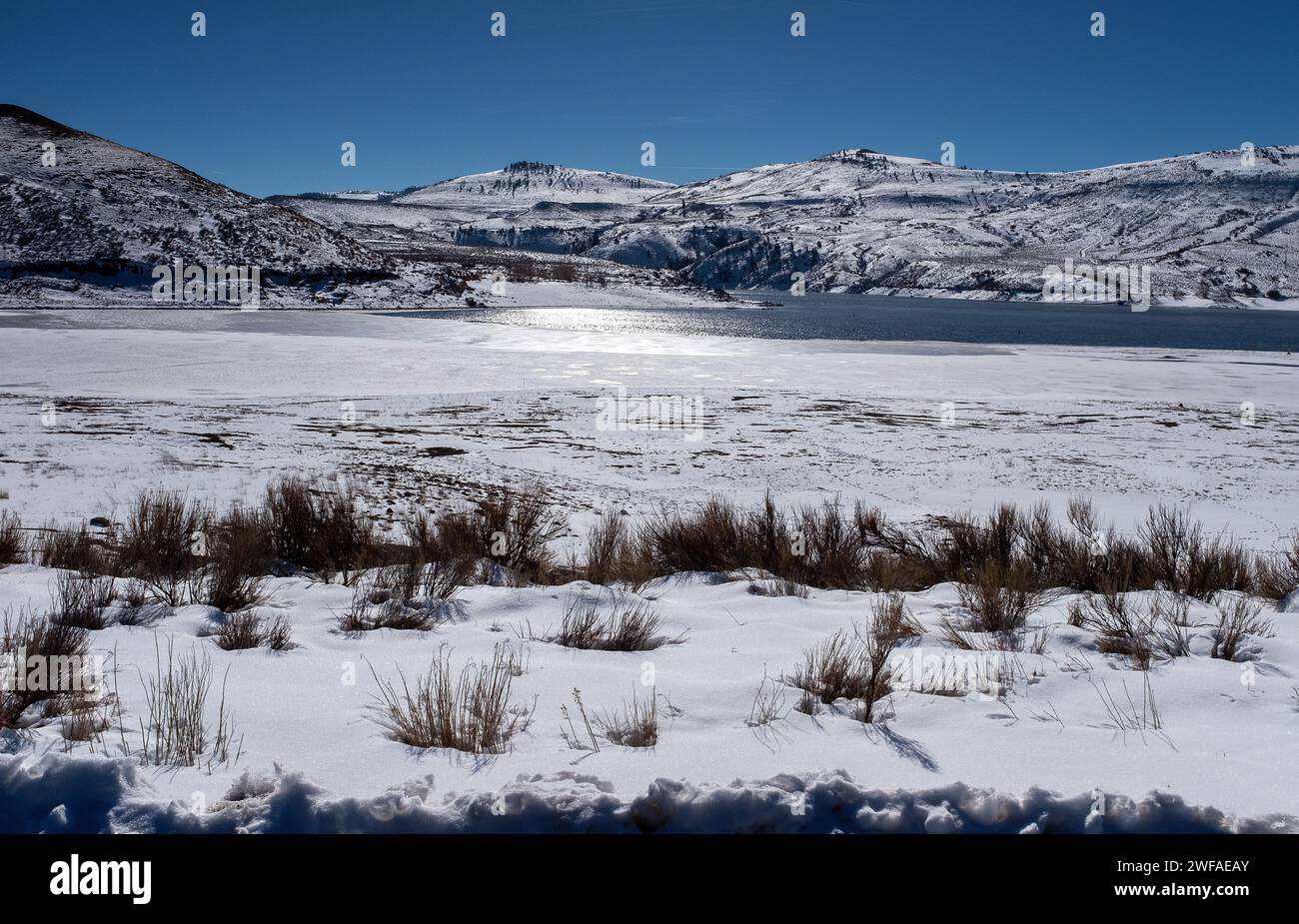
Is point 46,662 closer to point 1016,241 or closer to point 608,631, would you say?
point 608,631

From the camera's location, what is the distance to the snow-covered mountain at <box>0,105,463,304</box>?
1618 inches

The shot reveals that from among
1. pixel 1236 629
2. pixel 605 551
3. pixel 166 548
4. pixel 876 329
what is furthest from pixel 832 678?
pixel 876 329

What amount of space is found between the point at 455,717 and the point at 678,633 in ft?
5.57

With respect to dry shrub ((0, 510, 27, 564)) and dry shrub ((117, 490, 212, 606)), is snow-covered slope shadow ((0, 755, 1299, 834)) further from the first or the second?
dry shrub ((0, 510, 27, 564))

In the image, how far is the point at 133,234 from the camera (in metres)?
45.5

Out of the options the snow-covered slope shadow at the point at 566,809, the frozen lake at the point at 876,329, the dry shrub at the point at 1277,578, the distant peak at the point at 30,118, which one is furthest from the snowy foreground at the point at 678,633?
the distant peak at the point at 30,118

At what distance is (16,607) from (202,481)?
13.9 feet

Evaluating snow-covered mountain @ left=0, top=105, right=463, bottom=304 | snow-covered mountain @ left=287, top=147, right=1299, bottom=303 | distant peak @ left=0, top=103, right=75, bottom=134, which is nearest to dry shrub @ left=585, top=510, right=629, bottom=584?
snow-covered mountain @ left=0, top=105, right=463, bottom=304

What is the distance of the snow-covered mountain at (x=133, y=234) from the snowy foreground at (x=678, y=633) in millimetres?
26286

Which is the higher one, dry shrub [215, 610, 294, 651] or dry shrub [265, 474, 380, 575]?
dry shrub [265, 474, 380, 575]

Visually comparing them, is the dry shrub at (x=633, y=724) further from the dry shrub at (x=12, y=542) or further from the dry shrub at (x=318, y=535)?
the dry shrub at (x=12, y=542)

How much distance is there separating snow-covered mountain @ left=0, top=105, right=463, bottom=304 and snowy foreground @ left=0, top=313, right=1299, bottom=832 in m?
26.3
